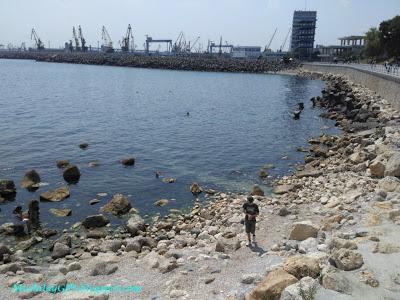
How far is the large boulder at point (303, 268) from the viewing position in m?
9.83

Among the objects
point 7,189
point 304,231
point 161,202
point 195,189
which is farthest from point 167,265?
point 7,189

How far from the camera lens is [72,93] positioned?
68.9 meters

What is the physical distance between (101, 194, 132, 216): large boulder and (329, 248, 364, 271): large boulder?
10931mm

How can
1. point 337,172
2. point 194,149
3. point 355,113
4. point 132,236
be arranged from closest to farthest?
point 132,236 → point 337,172 → point 194,149 → point 355,113

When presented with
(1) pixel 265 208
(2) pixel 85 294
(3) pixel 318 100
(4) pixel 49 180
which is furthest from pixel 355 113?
(2) pixel 85 294

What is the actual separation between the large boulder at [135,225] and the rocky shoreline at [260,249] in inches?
1.6

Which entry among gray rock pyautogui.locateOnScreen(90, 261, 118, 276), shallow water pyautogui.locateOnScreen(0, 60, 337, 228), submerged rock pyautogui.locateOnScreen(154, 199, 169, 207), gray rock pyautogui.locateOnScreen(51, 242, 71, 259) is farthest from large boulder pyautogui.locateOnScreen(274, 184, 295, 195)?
gray rock pyautogui.locateOnScreen(51, 242, 71, 259)

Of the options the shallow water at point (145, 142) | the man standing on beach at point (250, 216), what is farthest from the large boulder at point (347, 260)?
the shallow water at point (145, 142)

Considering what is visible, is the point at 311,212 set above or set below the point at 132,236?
→ above

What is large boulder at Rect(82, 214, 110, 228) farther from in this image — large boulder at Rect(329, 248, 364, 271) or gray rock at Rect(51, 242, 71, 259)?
large boulder at Rect(329, 248, 364, 271)

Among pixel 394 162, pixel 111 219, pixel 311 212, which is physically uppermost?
pixel 394 162

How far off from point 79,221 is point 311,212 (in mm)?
9813

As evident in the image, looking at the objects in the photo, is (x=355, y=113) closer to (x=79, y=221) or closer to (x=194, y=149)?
(x=194, y=149)

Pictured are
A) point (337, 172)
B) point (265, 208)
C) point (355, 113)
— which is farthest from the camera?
point (355, 113)
